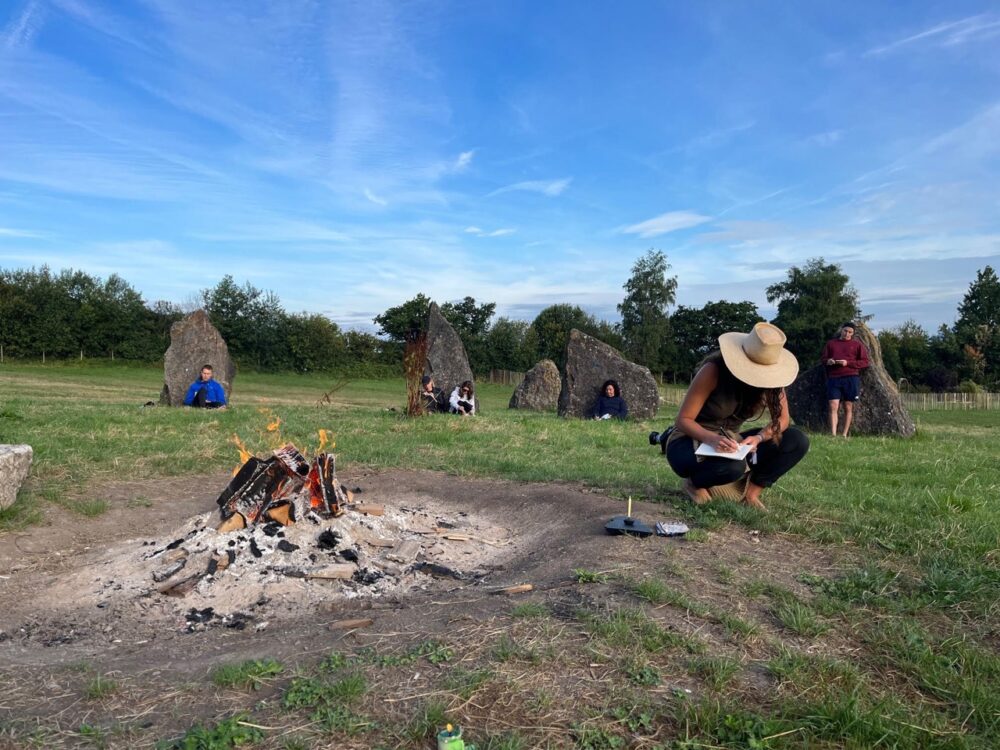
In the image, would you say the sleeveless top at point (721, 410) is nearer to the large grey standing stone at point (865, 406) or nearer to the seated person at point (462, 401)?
the large grey standing stone at point (865, 406)

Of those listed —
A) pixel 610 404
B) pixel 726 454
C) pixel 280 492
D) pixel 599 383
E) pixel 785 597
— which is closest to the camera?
pixel 785 597

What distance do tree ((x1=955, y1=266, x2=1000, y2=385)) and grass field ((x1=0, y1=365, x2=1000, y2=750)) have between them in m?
33.5

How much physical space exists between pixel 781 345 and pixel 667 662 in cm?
258

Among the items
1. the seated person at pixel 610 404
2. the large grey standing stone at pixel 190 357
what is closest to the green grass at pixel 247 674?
the seated person at pixel 610 404

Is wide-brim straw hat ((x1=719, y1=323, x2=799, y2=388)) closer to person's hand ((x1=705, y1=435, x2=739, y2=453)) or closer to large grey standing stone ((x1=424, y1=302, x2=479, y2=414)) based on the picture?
person's hand ((x1=705, y1=435, x2=739, y2=453))

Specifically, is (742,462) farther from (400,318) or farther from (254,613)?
(400,318)

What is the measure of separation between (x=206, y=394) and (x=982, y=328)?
38800 mm

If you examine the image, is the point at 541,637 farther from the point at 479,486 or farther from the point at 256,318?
the point at 256,318

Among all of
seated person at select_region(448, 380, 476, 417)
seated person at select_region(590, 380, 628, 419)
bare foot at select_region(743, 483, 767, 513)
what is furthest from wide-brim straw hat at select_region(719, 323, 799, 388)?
seated person at select_region(448, 380, 476, 417)

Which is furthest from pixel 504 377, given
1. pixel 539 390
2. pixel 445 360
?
pixel 445 360

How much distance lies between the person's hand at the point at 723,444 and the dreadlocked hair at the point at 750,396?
410 mm

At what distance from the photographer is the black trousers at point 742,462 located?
4910 millimetres

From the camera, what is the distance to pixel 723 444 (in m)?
4.74

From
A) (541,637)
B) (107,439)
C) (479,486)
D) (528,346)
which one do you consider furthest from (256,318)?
(541,637)
